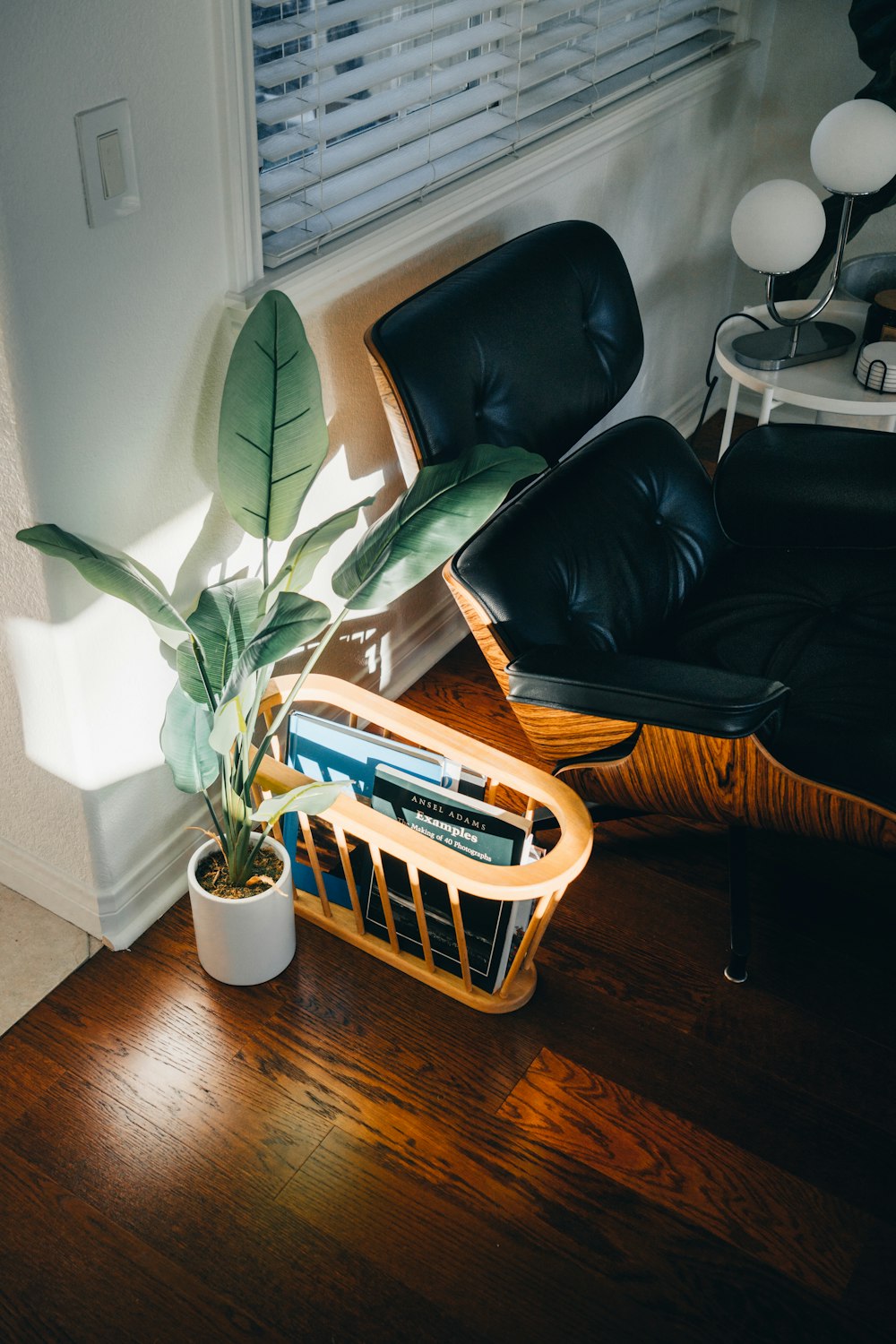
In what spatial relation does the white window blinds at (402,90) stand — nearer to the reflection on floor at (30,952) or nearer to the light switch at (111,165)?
the light switch at (111,165)

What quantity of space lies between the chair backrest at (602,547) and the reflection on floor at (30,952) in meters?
0.79

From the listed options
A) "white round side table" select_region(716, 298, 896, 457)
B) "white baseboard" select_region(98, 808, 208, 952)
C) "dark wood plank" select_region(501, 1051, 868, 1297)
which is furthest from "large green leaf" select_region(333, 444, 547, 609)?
"white round side table" select_region(716, 298, 896, 457)

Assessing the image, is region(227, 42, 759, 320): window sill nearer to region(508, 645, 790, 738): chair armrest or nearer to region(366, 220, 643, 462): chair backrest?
region(366, 220, 643, 462): chair backrest

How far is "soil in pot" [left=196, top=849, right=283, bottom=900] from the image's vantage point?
1563mm

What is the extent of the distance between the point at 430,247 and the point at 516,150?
1.07 feet

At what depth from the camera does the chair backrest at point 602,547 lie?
5.12 ft

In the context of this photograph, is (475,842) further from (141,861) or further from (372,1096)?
(141,861)

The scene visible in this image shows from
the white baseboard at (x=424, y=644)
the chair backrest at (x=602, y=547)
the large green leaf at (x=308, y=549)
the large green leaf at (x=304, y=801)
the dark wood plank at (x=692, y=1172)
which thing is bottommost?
the dark wood plank at (x=692, y=1172)


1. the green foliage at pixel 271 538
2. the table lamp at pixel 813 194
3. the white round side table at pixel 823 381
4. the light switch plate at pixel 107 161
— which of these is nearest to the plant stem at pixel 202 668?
the green foliage at pixel 271 538

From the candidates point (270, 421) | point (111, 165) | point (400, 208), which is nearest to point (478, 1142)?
point (270, 421)

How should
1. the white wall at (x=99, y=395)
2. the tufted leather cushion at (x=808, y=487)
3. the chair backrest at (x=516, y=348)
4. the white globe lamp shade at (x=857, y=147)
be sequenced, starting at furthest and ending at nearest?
the white globe lamp shade at (x=857, y=147) → the tufted leather cushion at (x=808, y=487) → the chair backrest at (x=516, y=348) → the white wall at (x=99, y=395)

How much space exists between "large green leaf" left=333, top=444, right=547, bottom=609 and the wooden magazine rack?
33 cm

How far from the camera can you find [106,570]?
124 cm

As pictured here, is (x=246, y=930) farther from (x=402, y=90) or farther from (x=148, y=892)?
(x=402, y=90)
